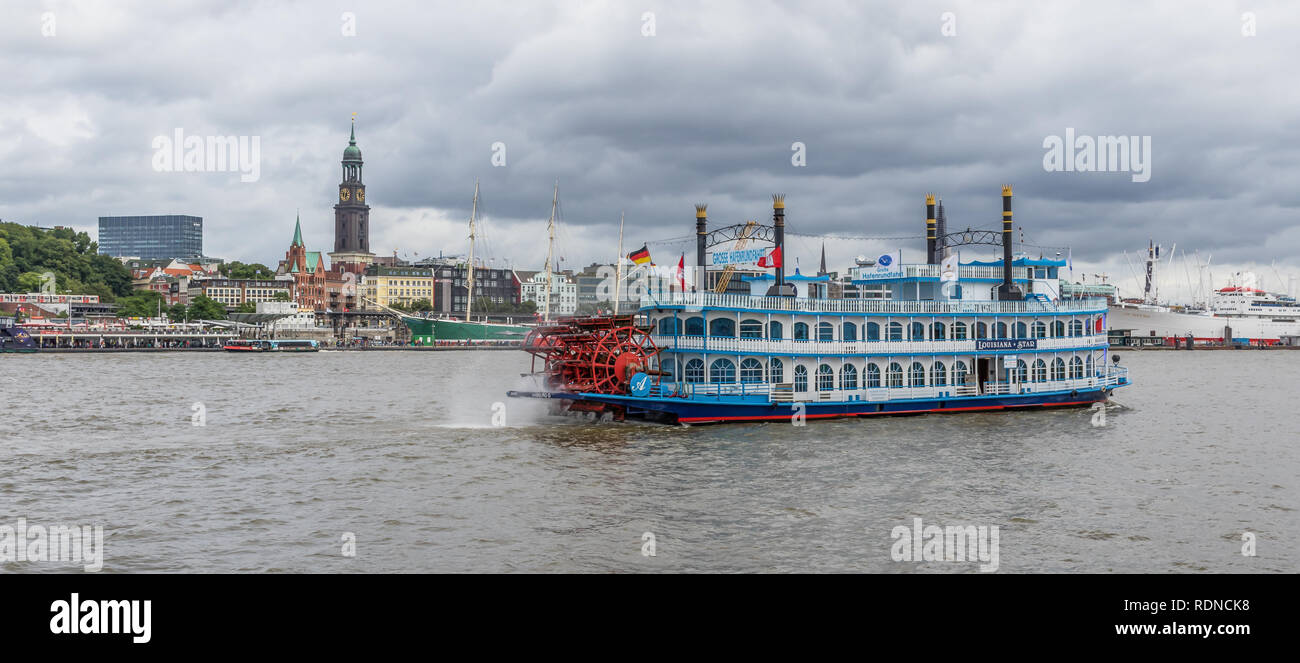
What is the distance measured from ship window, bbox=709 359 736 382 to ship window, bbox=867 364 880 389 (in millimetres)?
8021

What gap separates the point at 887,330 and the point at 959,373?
513cm

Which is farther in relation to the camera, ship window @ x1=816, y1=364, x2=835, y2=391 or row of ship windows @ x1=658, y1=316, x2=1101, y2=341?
ship window @ x1=816, y1=364, x2=835, y2=391

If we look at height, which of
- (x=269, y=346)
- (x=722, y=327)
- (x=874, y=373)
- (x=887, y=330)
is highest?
(x=722, y=327)

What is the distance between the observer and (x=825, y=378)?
159ft

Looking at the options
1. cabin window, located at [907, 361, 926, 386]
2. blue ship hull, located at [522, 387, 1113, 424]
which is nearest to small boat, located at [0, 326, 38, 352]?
blue ship hull, located at [522, 387, 1113, 424]

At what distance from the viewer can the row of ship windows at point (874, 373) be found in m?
46.1

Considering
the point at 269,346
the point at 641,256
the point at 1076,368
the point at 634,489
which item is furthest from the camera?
the point at 269,346

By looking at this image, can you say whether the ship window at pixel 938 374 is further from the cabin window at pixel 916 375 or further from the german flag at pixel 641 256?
the german flag at pixel 641 256

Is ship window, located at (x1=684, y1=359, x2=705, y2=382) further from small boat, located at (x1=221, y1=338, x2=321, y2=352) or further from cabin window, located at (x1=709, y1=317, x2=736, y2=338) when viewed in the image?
small boat, located at (x1=221, y1=338, x2=321, y2=352)

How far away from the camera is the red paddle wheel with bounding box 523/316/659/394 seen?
4597 cm

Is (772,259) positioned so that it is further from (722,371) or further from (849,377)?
(849,377)

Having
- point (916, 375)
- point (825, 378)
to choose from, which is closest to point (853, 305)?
point (825, 378)
